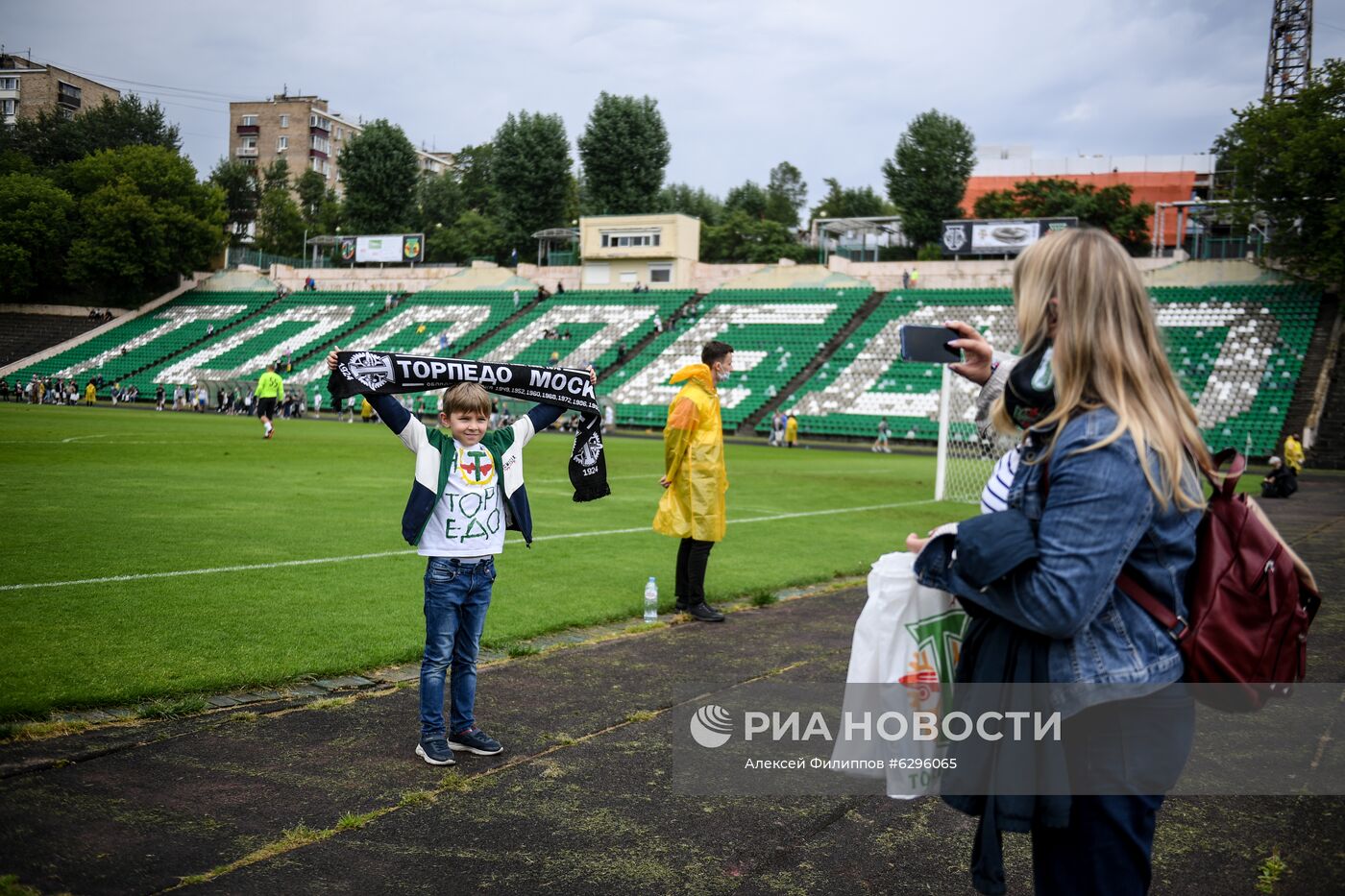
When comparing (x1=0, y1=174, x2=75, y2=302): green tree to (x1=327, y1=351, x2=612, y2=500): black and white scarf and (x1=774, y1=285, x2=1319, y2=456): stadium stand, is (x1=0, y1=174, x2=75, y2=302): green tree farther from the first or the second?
(x1=327, y1=351, x2=612, y2=500): black and white scarf

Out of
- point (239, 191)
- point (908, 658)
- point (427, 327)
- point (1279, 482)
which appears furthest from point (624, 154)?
point (908, 658)

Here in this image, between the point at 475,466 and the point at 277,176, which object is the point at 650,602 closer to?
the point at 475,466

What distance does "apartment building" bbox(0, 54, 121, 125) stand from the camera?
56.8m

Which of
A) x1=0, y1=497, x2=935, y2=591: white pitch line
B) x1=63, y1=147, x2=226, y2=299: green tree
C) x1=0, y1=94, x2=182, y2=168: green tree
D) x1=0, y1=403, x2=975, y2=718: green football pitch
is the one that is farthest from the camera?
x1=63, y1=147, x2=226, y2=299: green tree

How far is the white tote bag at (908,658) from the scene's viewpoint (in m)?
2.50

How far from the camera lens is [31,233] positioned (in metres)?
55.1

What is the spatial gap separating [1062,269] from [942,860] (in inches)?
104

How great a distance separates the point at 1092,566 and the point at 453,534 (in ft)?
11.6

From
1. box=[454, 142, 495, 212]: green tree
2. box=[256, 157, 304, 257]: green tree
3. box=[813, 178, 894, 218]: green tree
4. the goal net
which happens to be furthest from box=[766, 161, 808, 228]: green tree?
the goal net

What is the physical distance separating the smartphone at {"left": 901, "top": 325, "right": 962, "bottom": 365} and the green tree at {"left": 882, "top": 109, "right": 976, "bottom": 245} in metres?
74.1

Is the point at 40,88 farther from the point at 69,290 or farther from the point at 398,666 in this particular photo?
the point at 398,666

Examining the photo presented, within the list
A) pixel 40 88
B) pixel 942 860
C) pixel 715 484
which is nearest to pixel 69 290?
pixel 40 88

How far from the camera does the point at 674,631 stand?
8.21 meters

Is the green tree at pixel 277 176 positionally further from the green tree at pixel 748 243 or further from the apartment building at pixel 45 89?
the green tree at pixel 748 243
